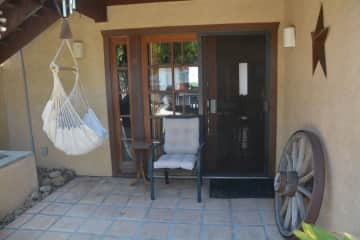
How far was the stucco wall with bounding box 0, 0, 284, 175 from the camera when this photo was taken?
12.0 feet

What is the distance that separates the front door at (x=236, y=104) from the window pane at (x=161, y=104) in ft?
1.60

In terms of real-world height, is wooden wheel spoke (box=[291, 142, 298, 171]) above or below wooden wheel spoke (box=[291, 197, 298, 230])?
above

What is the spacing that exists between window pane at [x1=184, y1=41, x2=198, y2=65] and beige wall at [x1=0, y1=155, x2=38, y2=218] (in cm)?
223

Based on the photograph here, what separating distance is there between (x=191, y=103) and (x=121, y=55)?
1118mm

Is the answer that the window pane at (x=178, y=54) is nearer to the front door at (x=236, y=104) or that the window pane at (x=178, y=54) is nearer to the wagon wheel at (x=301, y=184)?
the front door at (x=236, y=104)

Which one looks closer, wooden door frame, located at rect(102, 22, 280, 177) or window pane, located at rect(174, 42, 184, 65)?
wooden door frame, located at rect(102, 22, 280, 177)

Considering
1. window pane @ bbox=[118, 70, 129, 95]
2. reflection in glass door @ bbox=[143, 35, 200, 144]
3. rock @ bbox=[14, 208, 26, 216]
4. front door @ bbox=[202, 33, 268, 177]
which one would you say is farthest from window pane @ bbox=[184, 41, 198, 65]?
rock @ bbox=[14, 208, 26, 216]

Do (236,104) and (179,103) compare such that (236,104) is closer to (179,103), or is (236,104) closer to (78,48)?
(179,103)

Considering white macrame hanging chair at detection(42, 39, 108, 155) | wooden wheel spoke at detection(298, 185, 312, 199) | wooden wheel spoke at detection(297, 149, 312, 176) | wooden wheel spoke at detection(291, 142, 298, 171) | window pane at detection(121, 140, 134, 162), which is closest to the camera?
wooden wheel spoke at detection(298, 185, 312, 199)

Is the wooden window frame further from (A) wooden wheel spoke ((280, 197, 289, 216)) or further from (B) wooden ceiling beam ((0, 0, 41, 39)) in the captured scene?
(A) wooden wheel spoke ((280, 197, 289, 216))

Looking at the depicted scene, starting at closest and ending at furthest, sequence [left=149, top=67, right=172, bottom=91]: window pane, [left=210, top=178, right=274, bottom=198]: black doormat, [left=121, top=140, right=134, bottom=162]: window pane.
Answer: [left=210, top=178, right=274, bottom=198]: black doormat, [left=149, top=67, right=172, bottom=91]: window pane, [left=121, top=140, right=134, bottom=162]: window pane

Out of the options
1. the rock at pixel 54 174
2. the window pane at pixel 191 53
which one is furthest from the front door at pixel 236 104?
the rock at pixel 54 174

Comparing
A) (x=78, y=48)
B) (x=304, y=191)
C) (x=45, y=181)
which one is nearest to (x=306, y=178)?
(x=304, y=191)

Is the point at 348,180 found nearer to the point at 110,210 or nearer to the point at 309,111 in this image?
the point at 309,111
